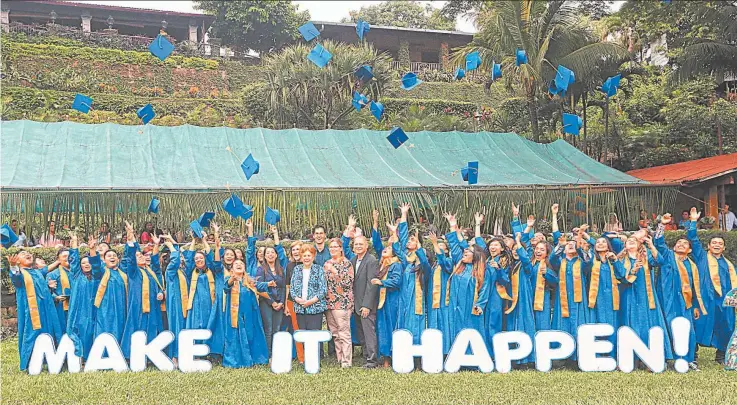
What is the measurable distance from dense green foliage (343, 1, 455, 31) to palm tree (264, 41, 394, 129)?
1576cm

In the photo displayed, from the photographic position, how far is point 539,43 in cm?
1783

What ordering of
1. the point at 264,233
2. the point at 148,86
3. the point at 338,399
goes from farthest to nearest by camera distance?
the point at 148,86
the point at 264,233
the point at 338,399

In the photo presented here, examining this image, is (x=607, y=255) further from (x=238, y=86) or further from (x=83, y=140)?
(x=238, y=86)

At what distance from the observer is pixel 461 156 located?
14.4m

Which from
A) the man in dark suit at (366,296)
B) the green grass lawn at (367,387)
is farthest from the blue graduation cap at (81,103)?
the man in dark suit at (366,296)

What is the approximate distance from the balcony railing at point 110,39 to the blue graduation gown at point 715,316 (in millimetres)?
24795

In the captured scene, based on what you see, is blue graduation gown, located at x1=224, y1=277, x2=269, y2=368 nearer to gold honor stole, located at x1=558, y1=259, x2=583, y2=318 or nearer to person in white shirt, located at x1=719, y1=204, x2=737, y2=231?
gold honor stole, located at x1=558, y1=259, x2=583, y2=318

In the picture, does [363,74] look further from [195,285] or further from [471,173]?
[195,285]

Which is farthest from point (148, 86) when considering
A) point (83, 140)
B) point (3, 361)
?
point (3, 361)

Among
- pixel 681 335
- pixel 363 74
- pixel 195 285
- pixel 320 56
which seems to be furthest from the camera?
pixel 363 74

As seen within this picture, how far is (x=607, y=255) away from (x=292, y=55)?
45.4 ft

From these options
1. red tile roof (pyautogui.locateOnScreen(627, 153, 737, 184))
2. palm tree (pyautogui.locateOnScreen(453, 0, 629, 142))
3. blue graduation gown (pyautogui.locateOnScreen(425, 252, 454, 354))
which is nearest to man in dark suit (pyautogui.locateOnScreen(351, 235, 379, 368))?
blue graduation gown (pyautogui.locateOnScreen(425, 252, 454, 354))

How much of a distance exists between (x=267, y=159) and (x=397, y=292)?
5.77 m

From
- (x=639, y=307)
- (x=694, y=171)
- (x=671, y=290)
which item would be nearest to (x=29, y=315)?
(x=639, y=307)
